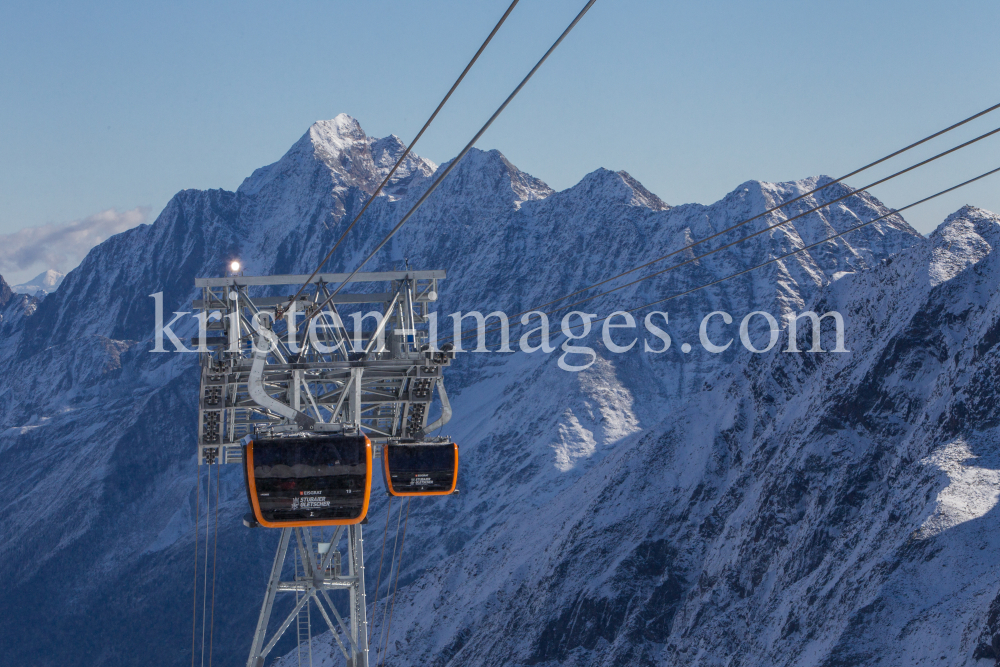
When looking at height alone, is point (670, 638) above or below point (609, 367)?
below

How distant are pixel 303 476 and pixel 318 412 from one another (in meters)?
5.36

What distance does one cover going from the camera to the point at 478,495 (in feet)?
552

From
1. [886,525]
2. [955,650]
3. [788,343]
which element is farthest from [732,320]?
[955,650]

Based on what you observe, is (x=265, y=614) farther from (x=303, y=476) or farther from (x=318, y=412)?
(x=303, y=476)

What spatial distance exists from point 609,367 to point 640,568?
294 feet

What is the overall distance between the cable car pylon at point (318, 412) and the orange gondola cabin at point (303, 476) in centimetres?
2

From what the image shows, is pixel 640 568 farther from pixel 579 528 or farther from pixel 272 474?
pixel 272 474

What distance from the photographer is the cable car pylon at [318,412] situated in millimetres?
22062

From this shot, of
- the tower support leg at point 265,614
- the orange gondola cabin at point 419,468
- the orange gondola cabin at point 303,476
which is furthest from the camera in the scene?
the tower support leg at point 265,614

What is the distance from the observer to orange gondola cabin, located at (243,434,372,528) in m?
22.0

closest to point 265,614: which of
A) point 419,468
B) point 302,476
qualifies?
point 419,468

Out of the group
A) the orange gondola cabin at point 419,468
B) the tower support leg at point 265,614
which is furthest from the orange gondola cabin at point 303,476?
the tower support leg at point 265,614

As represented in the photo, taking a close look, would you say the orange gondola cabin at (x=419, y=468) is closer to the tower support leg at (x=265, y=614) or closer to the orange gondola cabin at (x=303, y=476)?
the tower support leg at (x=265, y=614)

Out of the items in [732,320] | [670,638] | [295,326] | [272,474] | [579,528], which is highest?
[732,320]
